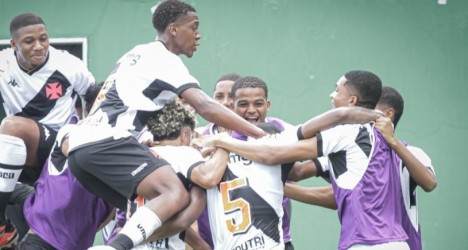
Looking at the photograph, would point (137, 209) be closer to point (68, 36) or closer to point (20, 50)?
point (20, 50)

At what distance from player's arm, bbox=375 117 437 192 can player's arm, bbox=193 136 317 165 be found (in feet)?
1.58

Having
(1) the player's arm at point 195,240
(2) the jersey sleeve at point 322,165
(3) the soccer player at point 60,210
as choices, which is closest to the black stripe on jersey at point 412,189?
(2) the jersey sleeve at point 322,165

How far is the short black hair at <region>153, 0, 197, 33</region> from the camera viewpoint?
7672mm

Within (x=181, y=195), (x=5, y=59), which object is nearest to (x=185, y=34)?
(x=181, y=195)

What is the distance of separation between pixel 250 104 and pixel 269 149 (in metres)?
1.27

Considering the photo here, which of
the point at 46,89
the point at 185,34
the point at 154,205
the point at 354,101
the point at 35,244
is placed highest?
the point at 185,34

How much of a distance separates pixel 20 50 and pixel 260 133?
7.09ft

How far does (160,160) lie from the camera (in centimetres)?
696

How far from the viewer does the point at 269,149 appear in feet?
22.8

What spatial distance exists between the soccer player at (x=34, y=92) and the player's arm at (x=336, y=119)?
79.6 inches

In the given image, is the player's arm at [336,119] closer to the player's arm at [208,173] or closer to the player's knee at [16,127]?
the player's arm at [208,173]

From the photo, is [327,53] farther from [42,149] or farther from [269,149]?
[269,149]

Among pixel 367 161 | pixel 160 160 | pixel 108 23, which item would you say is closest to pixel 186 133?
pixel 160 160

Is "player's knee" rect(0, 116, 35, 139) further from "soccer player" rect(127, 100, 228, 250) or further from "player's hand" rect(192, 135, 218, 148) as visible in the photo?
"player's hand" rect(192, 135, 218, 148)
